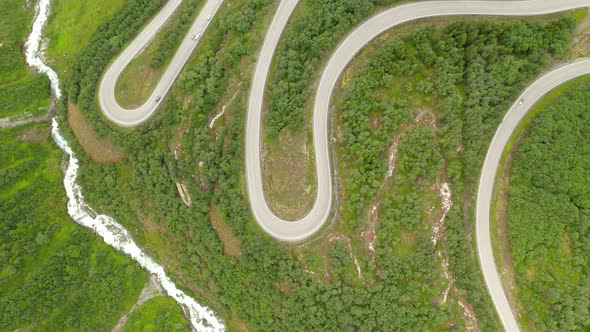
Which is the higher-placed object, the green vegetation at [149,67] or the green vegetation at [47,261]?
the green vegetation at [149,67]

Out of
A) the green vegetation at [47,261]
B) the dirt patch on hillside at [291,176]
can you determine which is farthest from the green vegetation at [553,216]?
the green vegetation at [47,261]

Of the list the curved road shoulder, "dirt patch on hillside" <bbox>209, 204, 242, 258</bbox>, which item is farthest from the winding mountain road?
"dirt patch on hillside" <bbox>209, 204, 242, 258</bbox>

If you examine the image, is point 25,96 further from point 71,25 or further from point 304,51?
point 304,51

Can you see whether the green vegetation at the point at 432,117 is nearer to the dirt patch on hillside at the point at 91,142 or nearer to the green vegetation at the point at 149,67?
the green vegetation at the point at 149,67

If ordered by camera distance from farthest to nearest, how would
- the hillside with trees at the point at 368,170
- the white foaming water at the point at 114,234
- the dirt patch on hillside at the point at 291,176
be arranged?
the white foaming water at the point at 114,234
the dirt patch on hillside at the point at 291,176
the hillside with trees at the point at 368,170

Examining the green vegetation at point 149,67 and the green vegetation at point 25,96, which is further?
the green vegetation at point 25,96

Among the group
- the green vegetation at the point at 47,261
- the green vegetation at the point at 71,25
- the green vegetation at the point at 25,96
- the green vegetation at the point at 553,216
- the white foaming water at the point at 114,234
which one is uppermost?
the green vegetation at the point at 553,216

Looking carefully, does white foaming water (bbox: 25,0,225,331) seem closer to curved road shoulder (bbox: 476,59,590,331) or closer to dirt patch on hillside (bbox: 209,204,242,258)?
dirt patch on hillside (bbox: 209,204,242,258)
